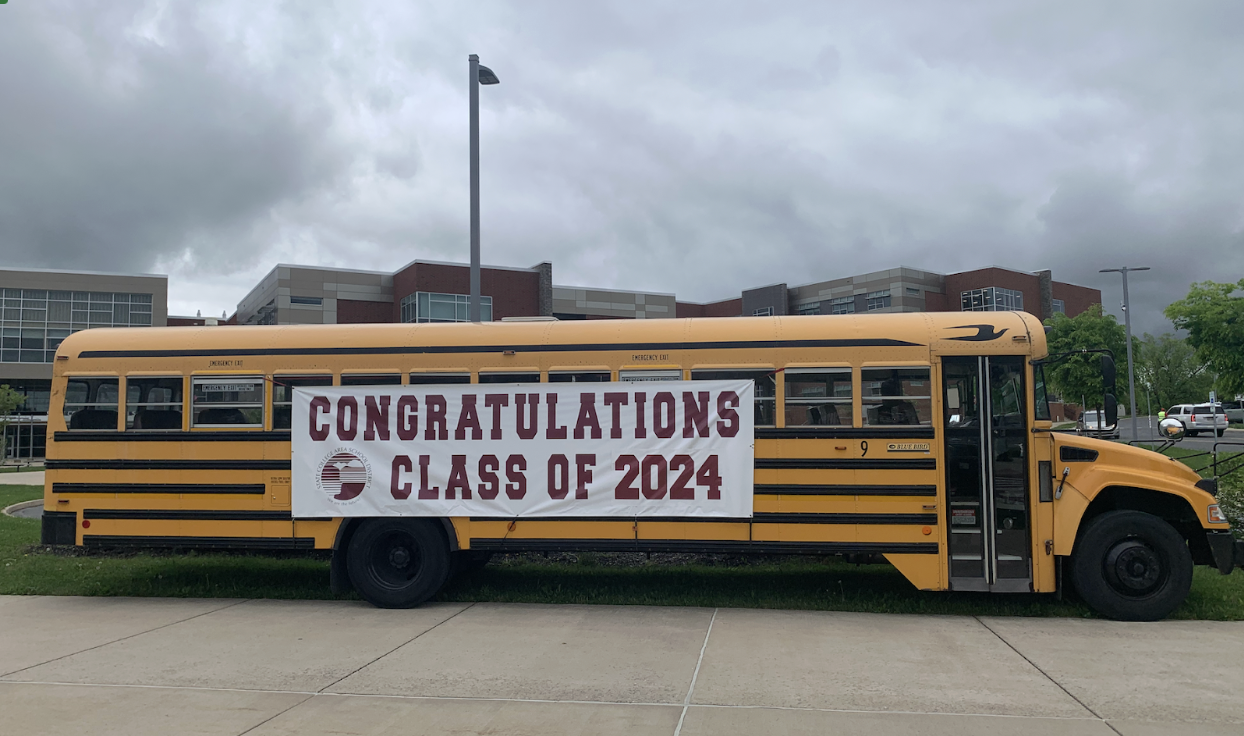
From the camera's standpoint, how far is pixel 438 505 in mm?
8352

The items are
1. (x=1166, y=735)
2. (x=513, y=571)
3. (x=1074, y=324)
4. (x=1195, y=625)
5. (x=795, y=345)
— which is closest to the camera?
(x=1166, y=735)

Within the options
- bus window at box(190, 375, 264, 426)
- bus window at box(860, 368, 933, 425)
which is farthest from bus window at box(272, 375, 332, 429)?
bus window at box(860, 368, 933, 425)

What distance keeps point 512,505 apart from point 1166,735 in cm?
542

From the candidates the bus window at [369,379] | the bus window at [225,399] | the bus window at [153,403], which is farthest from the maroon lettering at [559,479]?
the bus window at [153,403]

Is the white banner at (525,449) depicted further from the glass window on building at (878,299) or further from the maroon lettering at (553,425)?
the glass window on building at (878,299)

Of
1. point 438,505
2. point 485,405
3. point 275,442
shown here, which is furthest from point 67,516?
point 485,405

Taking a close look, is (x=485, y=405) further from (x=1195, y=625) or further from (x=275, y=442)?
(x=1195, y=625)

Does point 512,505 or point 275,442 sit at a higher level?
point 275,442

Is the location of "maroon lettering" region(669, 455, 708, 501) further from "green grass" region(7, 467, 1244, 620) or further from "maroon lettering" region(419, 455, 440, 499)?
"maroon lettering" region(419, 455, 440, 499)

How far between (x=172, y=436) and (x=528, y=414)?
3553 mm

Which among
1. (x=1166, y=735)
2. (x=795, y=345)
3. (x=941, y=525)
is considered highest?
(x=795, y=345)

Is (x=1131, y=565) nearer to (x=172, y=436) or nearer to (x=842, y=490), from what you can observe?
(x=842, y=490)

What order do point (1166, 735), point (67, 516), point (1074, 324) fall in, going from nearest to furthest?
point (1166, 735) < point (67, 516) < point (1074, 324)

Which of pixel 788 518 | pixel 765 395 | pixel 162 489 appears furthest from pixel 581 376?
pixel 162 489
